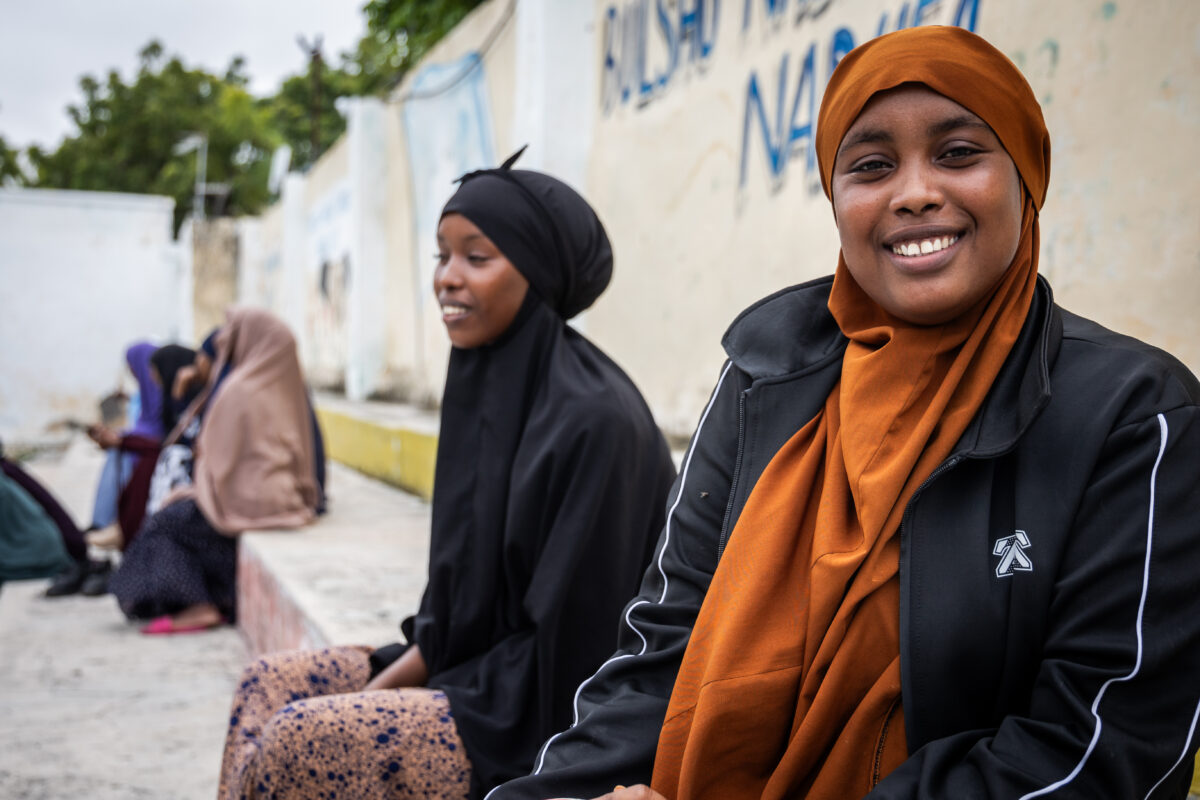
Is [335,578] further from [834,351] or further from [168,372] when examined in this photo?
[834,351]

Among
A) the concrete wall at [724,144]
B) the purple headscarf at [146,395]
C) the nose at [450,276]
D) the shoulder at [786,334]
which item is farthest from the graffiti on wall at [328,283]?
the shoulder at [786,334]

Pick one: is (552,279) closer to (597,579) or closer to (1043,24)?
(597,579)

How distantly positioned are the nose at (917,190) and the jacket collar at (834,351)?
16 centimetres

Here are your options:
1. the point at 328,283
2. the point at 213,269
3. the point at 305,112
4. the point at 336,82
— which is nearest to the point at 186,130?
the point at 305,112

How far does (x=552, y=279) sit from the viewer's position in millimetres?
2107

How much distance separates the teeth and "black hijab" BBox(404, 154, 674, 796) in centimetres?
82

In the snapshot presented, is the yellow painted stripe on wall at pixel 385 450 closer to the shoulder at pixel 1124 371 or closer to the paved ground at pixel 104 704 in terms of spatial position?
the paved ground at pixel 104 704

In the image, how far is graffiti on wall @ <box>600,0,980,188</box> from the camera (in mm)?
2910

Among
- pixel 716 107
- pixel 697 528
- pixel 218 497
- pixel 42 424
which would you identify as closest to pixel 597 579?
pixel 697 528

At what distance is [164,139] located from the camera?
26203 millimetres

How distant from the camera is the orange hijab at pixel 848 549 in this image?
3.43ft

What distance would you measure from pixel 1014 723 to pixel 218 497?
13.1 ft

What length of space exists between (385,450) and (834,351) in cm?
497

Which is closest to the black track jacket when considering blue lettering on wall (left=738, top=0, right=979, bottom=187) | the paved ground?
blue lettering on wall (left=738, top=0, right=979, bottom=187)
